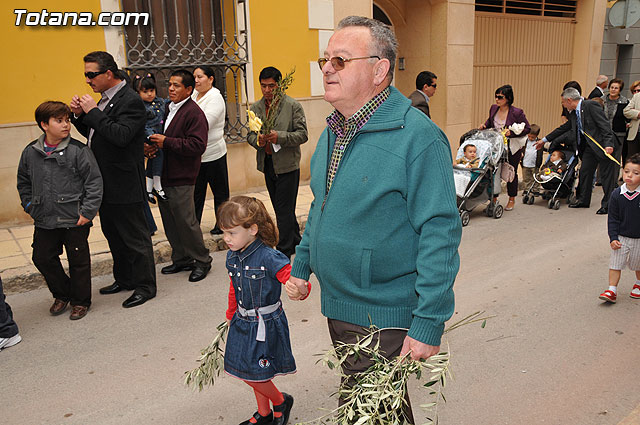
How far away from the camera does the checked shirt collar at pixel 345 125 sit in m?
2.45

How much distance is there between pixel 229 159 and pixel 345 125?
6698mm

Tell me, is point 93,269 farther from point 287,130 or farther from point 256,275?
Answer: point 256,275

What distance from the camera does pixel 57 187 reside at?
15.6 feet

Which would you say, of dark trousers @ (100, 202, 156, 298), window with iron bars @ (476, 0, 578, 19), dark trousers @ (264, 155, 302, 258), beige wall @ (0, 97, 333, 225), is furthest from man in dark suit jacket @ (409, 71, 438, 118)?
window with iron bars @ (476, 0, 578, 19)

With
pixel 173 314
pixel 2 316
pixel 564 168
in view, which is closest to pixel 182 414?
pixel 173 314

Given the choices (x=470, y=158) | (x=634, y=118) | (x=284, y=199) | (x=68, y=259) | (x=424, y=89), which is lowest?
(x=68, y=259)

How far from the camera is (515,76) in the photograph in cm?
1351

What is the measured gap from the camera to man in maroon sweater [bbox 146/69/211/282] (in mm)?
5539

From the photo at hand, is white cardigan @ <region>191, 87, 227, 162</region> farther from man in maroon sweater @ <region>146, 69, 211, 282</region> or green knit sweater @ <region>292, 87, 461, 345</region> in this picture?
green knit sweater @ <region>292, 87, 461, 345</region>

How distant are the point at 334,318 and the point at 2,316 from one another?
A: 319 cm

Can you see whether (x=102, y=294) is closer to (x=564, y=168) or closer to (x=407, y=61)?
(x=564, y=168)

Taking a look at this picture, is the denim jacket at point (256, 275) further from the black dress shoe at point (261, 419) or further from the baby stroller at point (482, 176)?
the baby stroller at point (482, 176)

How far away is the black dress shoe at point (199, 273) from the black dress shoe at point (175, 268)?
8.2 inches

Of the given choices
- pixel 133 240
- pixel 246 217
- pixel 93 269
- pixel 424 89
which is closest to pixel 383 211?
pixel 246 217
